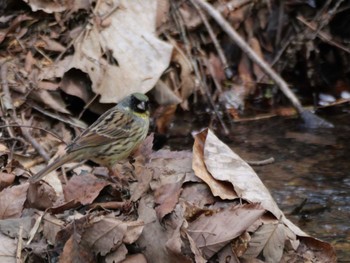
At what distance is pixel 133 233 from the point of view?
4387 mm

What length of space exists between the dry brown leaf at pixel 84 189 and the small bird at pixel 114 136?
0.48 metres

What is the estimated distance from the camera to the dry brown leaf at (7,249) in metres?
4.39

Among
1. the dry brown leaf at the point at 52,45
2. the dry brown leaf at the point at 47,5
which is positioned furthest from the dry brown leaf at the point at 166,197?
the dry brown leaf at the point at 47,5

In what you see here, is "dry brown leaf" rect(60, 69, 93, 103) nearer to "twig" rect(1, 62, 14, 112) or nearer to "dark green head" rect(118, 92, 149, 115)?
"twig" rect(1, 62, 14, 112)

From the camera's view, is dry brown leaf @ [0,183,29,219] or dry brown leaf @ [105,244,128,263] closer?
dry brown leaf @ [105,244,128,263]

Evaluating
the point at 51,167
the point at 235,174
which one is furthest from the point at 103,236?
the point at 51,167

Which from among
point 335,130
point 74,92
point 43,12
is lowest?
point 335,130

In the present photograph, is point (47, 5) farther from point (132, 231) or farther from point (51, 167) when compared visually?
point (132, 231)

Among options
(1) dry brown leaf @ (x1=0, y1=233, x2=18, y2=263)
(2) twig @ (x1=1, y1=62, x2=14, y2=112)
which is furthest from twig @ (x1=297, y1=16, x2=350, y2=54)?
(1) dry brown leaf @ (x1=0, y1=233, x2=18, y2=263)


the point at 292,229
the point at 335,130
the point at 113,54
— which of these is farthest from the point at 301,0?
the point at 292,229

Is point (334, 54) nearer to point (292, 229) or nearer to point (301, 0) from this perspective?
point (301, 0)

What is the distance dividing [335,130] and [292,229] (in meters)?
3.37

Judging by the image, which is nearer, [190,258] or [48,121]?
[190,258]

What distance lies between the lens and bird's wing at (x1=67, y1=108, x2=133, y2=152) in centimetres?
591
